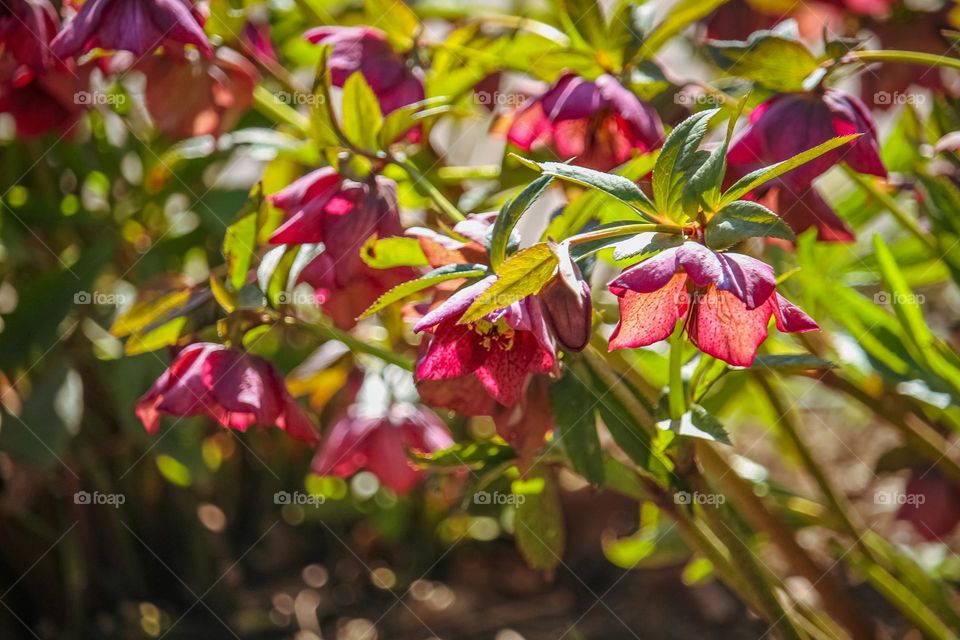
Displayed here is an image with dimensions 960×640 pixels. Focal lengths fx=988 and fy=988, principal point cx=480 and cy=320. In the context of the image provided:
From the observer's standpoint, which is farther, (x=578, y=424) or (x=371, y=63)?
(x=371, y=63)

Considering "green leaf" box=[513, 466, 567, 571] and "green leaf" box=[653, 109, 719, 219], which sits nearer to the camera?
"green leaf" box=[653, 109, 719, 219]

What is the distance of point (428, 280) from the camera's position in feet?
1.90

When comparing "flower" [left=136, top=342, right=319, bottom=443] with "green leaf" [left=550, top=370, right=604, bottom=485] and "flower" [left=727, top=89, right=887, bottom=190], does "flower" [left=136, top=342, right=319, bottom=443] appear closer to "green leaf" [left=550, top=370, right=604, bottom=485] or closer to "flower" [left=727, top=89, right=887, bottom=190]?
"green leaf" [left=550, top=370, right=604, bottom=485]

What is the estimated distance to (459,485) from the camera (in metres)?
1.23

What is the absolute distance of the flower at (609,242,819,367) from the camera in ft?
1.63

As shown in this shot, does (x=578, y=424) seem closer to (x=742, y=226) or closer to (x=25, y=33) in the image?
(x=742, y=226)

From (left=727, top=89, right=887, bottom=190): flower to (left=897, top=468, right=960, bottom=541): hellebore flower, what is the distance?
42 cm

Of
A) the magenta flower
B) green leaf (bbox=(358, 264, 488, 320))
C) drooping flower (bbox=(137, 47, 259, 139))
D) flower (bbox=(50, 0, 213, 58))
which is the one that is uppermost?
flower (bbox=(50, 0, 213, 58))

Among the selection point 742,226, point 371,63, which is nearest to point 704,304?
point 742,226

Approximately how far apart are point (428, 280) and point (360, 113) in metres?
0.24

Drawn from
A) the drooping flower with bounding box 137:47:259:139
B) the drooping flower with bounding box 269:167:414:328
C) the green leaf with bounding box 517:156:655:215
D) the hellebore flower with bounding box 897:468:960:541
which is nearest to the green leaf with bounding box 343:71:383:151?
the drooping flower with bounding box 269:167:414:328

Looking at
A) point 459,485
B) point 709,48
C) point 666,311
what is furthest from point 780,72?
point 459,485

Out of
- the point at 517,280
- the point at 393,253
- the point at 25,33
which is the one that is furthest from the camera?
the point at 25,33

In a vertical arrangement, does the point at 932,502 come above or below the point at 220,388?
below
